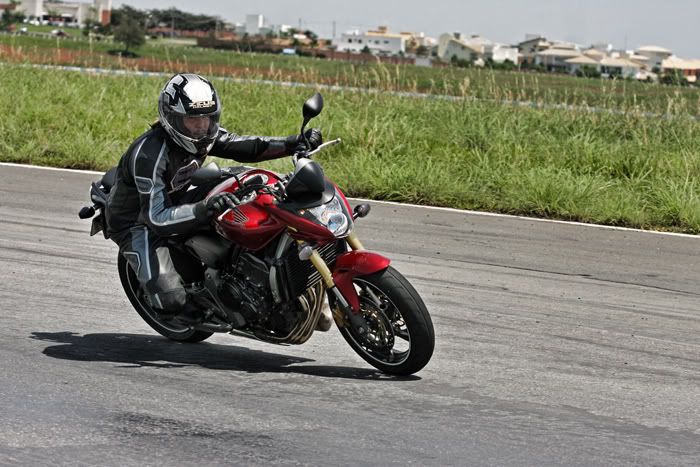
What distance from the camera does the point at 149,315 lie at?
703 centimetres

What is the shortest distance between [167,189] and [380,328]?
1.38 metres

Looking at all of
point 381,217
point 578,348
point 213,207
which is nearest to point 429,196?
point 381,217

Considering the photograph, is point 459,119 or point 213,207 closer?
point 213,207

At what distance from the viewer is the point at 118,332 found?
7.15 metres

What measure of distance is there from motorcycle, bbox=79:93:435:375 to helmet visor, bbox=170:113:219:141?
244mm

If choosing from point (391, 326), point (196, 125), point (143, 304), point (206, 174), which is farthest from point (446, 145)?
point (206, 174)

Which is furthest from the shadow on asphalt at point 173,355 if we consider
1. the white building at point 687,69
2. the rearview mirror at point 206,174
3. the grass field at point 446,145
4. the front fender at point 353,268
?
the white building at point 687,69

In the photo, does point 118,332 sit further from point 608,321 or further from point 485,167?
point 485,167

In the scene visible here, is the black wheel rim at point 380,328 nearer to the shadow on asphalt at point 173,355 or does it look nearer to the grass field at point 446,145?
the shadow on asphalt at point 173,355

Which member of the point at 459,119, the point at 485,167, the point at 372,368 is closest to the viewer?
the point at 372,368

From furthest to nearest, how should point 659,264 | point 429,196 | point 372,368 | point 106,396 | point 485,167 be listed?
point 485,167 → point 429,196 → point 659,264 → point 372,368 → point 106,396

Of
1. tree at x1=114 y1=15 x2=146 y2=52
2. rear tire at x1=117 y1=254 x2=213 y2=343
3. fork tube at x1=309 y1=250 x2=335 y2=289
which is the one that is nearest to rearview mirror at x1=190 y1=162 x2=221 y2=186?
fork tube at x1=309 y1=250 x2=335 y2=289

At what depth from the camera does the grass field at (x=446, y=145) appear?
13906mm

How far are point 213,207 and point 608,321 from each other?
3.42 metres
